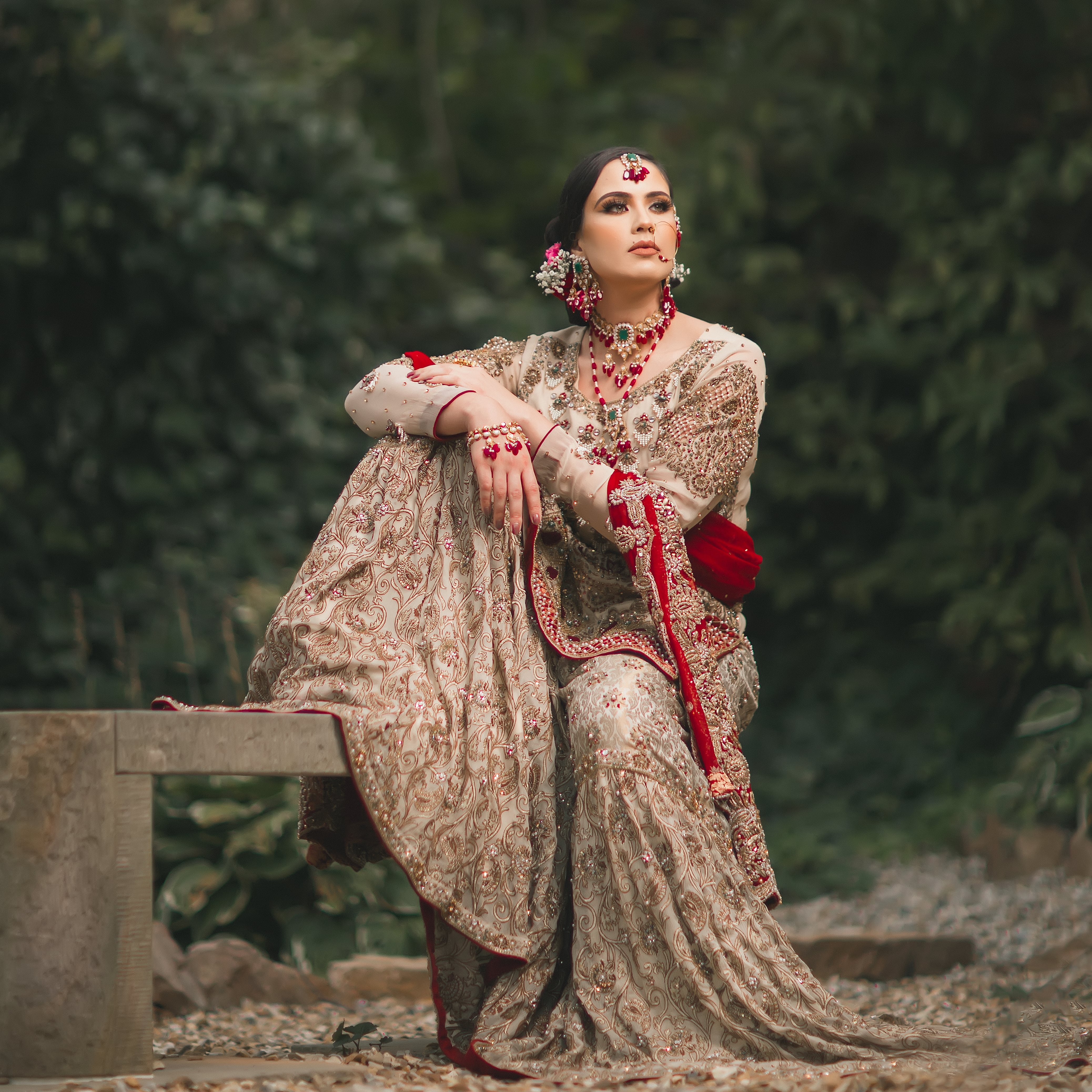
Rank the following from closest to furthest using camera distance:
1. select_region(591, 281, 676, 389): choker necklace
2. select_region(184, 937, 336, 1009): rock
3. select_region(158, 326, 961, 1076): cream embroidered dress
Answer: select_region(158, 326, 961, 1076): cream embroidered dress
select_region(591, 281, 676, 389): choker necklace
select_region(184, 937, 336, 1009): rock

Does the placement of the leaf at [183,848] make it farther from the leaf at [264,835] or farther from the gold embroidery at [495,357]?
the gold embroidery at [495,357]

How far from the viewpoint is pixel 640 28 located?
8.38m

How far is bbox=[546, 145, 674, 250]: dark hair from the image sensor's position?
9.58 feet

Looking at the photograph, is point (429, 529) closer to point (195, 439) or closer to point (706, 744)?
point (706, 744)

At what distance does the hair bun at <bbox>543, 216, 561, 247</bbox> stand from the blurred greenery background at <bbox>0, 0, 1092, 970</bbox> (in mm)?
1826

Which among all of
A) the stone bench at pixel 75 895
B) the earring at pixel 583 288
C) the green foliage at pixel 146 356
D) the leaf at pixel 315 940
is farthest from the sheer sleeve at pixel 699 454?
the green foliage at pixel 146 356

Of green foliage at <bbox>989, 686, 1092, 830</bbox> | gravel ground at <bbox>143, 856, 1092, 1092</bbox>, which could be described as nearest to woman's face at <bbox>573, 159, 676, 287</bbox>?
gravel ground at <bbox>143, 856, 1092, 1092</bbox>

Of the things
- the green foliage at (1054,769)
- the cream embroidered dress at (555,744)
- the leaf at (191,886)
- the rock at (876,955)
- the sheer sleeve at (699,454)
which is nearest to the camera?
the cream embroidered dress at (555,744)

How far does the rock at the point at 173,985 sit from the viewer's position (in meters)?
3.44

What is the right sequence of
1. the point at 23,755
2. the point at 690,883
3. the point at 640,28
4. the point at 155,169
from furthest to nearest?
the point at 640,28 < the point at 155,169 < the point at 690,883 < the point at 23,755

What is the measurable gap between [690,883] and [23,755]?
1.06 metres

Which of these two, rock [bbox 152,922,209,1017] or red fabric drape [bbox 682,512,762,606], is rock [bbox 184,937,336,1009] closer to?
rock [bbox 152,922,209,1017]

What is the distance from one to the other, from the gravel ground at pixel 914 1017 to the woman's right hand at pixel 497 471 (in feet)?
3.10

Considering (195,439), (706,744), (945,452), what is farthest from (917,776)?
(706,744)
